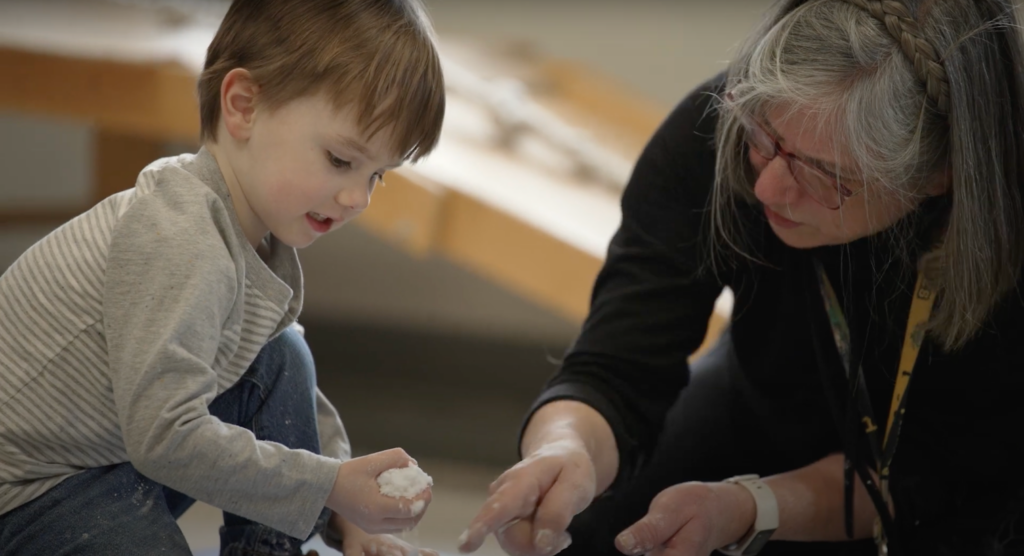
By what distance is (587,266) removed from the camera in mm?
1535

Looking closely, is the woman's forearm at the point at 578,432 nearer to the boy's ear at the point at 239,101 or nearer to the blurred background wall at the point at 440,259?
the boy's ear at the point at 239,101

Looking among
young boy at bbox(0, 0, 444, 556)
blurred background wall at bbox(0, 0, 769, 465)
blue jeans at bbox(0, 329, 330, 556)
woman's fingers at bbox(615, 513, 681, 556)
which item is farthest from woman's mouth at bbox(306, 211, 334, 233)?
blurred background wall at bbox(0, 0, 769, 465)

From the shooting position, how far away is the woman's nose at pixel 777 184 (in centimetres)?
94

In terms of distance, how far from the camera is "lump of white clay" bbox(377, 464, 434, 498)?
2.65 ft

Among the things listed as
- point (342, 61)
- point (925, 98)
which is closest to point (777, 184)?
point (925, 98)

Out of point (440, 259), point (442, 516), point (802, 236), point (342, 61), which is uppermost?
point (342, 61)

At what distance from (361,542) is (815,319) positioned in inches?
21.0

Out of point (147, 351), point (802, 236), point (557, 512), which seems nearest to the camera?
point (147, 351)

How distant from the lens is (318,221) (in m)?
0.89

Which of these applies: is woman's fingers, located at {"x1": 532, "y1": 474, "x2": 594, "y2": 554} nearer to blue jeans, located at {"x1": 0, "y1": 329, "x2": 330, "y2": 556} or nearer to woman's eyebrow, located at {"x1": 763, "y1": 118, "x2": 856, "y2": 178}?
blue jeans, located at {"x1": 0, "y1": 329, "x2": 330, "y2": 556}

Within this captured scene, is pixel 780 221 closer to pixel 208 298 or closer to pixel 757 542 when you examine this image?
pixel 757 542

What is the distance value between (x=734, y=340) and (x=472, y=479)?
0.77 metres

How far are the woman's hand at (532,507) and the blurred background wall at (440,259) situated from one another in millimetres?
1671

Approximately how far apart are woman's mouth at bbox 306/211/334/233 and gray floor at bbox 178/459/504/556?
1.28 ft
